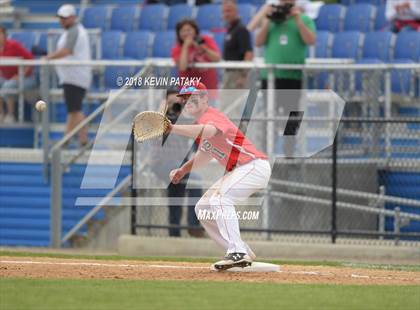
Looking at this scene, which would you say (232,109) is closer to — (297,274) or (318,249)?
(318,249)

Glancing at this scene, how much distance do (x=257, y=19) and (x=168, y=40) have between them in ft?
9.25

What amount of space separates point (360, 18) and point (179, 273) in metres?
8.49

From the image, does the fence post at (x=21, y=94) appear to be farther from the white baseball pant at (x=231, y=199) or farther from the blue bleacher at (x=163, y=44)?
the white baseball pant at (x=231, y=199)

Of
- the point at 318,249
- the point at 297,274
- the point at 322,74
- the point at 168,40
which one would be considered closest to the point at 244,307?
the point at 297,274

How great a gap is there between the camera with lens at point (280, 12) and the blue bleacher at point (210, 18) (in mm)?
3417

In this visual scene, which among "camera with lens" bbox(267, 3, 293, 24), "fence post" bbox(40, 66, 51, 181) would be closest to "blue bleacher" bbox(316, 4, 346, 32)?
"camera with lens" bbox(267, 3, 293, 24)

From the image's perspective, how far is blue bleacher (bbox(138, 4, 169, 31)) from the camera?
66.7ft

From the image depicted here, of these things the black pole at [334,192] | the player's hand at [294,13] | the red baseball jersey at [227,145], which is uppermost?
the player's hand at [294,13]

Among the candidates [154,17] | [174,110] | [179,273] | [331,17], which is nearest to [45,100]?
[174,110]

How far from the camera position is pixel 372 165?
645 inches

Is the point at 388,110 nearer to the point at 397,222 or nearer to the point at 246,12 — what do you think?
the point at 397,222

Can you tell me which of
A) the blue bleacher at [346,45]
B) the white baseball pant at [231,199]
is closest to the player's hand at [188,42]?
the blue bleacher at [346,45]

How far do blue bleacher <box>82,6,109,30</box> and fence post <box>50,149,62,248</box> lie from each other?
423 centimetres

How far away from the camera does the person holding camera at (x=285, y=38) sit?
1606 cm
